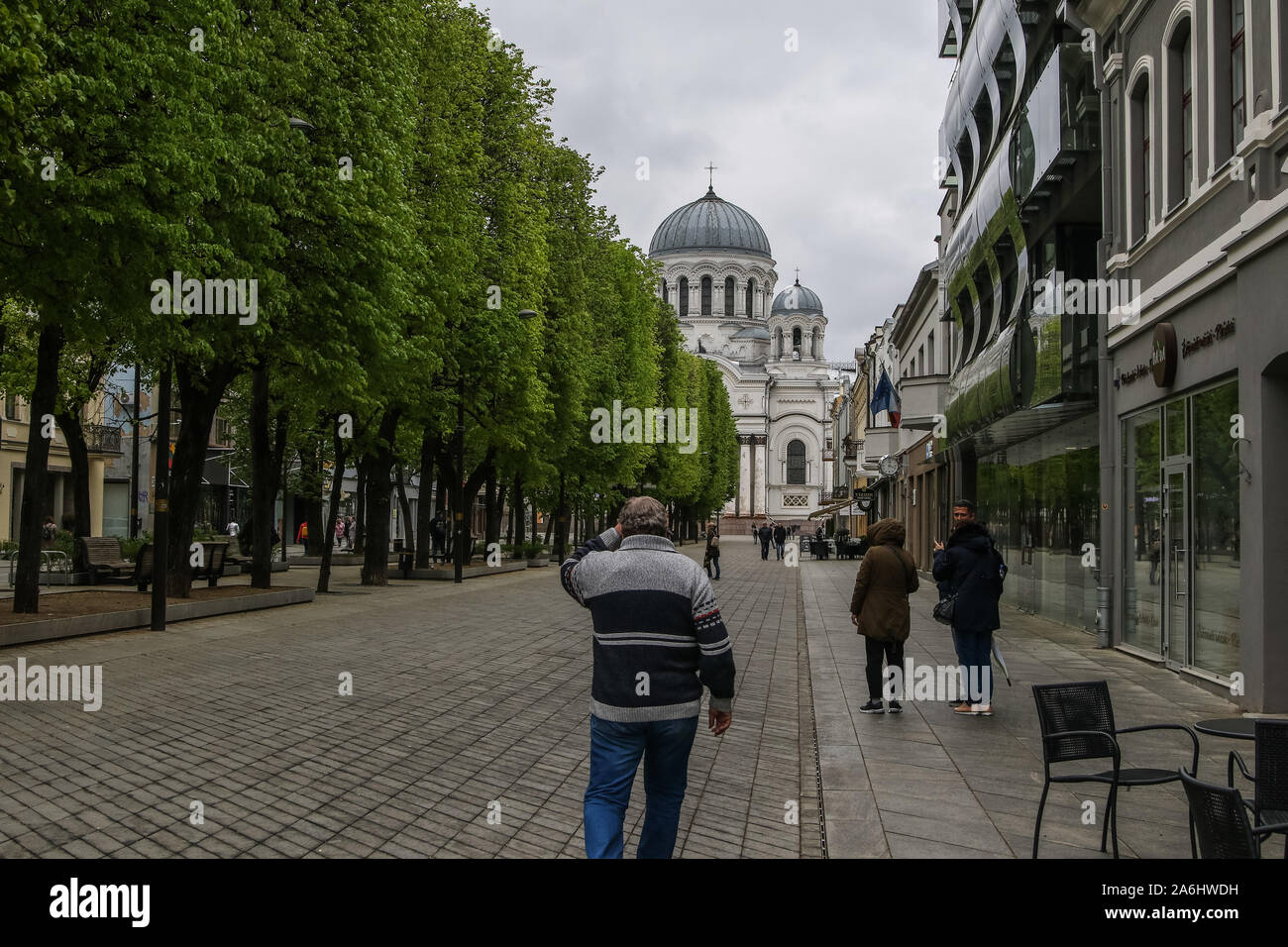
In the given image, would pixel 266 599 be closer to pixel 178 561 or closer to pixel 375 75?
pixel 178 561

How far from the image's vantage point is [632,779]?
4887 mm

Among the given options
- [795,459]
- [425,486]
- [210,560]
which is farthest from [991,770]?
[795,459]

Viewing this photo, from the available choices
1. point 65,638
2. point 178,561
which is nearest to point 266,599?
point 178,561

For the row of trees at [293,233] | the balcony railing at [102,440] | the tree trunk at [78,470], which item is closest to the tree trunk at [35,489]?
the row of trees at [293,233]

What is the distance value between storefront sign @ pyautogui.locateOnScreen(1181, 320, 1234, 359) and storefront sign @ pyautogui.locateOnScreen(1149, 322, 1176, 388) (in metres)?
0.13

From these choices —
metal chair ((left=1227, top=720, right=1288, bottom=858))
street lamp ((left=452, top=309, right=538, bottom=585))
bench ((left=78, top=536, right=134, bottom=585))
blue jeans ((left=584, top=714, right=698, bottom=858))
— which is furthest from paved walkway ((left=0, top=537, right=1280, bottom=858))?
street lamp ((left=452, top=309, right=538, bottom=585))

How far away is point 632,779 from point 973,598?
20.0 feet

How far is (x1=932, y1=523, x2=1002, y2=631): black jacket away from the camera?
33.8 ft

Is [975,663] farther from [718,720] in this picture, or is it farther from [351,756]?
[718,720]

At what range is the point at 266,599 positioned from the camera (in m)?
20.0

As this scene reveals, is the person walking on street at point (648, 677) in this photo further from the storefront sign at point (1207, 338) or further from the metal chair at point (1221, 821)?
the storefront sign at point (1207, 338)

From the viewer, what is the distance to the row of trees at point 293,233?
12.9 m
